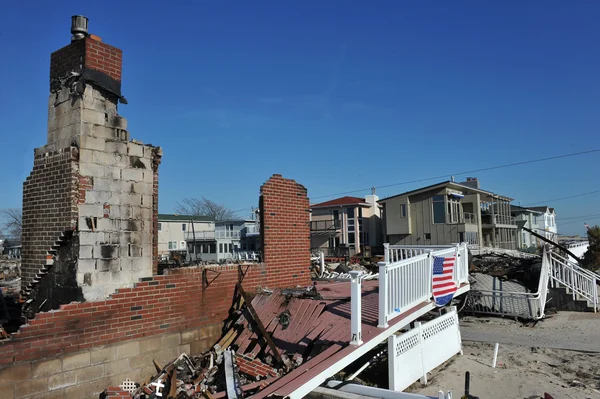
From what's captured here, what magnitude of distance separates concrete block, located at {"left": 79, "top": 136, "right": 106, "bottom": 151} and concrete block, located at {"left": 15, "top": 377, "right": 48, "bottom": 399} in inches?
122

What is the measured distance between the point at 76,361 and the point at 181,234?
157 feet

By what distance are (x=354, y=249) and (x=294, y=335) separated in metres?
40.5

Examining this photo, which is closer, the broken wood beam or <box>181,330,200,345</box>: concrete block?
the broken wood beam

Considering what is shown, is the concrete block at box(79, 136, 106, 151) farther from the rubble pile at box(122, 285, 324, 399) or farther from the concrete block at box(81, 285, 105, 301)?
the rubble pile at box(122, 285, 324, 399)

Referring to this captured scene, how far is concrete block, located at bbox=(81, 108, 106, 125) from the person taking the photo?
20.6ft

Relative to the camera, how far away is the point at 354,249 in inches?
1849

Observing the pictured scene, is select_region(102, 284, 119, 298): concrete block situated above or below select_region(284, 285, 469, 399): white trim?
above

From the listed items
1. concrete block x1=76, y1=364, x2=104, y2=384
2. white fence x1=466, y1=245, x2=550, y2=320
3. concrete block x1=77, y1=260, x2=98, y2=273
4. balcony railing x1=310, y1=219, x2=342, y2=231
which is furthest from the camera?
balcony railing x1=310, y1=219, x2=342, y2=231

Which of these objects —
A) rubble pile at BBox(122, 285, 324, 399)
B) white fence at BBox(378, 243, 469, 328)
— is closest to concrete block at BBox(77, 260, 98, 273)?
rubble pile at BBox(122, 285, 324, 399)

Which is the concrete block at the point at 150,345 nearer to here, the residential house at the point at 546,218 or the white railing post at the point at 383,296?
the white railing post at the point at 383,296

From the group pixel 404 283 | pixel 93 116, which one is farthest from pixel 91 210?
pixel 404 283

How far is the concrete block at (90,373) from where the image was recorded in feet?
18.2

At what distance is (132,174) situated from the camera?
22.2 ft

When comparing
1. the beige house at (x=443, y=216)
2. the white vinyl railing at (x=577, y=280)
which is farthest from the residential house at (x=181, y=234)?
the white vinyl railing at (x=577, y=280)
